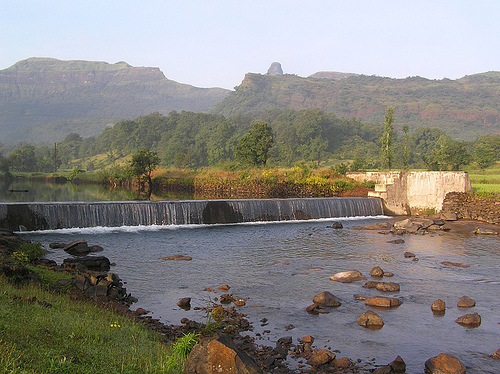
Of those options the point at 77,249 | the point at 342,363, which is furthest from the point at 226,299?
the point at 77,249

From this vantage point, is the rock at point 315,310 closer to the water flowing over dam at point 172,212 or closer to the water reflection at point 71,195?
the water flowing over dam at point 172,212

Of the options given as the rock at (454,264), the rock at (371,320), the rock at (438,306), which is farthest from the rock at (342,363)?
the rock at (454,264)

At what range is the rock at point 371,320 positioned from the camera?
971 centimetres

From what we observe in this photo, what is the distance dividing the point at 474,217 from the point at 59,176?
59.1 m

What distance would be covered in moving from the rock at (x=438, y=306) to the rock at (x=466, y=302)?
1.74 feet

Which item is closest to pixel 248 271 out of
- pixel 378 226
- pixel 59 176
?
pixel 378 226

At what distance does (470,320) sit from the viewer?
9930 millimetres

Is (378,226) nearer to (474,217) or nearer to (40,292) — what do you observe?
(474,217)

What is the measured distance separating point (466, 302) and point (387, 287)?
1973mm

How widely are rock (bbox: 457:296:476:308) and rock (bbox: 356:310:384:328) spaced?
2599mm

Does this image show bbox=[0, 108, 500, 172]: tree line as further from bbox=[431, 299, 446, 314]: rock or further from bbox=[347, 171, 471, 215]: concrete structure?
bbox=[431, 299, 446, 314]: rock

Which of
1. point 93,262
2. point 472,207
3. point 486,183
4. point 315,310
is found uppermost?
point 93,262

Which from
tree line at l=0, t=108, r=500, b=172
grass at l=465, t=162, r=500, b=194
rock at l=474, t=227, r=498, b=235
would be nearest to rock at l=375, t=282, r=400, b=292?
rock at l=474, t=227, r=498, b=235

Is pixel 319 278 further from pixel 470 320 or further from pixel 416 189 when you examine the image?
pixel 416 189
